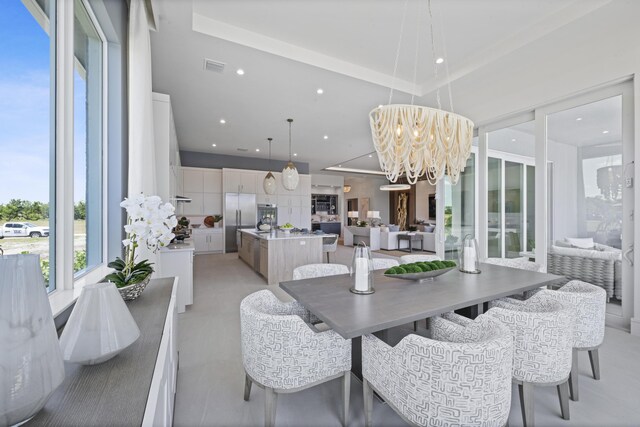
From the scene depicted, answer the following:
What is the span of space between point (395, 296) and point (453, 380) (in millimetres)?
640

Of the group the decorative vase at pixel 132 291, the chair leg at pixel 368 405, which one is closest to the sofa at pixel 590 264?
the chair leg at pixel 368 405

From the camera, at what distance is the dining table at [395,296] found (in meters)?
1.34

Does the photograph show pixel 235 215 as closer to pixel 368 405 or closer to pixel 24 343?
pixel 368 405

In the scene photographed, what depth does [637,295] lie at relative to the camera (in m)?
2.71

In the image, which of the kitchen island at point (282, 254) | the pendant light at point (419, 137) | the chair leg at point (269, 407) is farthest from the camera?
the kitchen island at point (282, 254)

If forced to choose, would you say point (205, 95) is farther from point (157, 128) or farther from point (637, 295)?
point (637, 295)

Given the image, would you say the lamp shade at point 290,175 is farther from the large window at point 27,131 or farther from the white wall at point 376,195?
the white wall at point 376,195

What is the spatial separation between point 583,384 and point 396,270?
149 cm

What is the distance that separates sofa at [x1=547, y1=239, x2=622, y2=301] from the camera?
3148 mm

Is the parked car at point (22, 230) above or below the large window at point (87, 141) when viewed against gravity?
below

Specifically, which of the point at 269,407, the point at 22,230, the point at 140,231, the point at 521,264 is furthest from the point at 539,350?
the point at 22,230

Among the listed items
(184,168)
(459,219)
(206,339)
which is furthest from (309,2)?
(184,168)

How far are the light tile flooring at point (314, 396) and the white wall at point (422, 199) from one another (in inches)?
372

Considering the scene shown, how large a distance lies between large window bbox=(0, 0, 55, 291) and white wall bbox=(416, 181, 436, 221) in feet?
39.5
